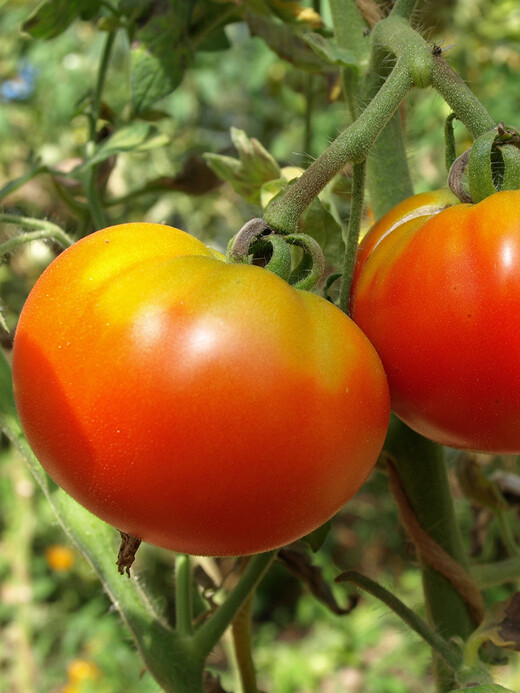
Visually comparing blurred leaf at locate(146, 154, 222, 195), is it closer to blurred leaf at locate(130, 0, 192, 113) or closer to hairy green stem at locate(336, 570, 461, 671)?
blurred leaf at locate(130, 0, 192, 113)

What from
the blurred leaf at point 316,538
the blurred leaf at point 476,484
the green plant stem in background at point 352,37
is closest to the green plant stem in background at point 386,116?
the green plant stem in background at point 352,37

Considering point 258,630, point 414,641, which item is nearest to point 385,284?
point 414,641

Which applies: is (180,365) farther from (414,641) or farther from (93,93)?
(93,93)

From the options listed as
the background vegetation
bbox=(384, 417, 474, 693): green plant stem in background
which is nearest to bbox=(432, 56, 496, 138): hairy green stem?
bbox=(384, 417, 474, 693): green plant stem in background

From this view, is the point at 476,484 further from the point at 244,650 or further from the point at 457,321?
the point at 457,321

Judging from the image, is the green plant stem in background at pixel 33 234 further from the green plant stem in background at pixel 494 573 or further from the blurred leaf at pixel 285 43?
the green plant stem in background at pixel 494 573

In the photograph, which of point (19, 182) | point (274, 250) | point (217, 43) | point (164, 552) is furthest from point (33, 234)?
point (164, 552)
